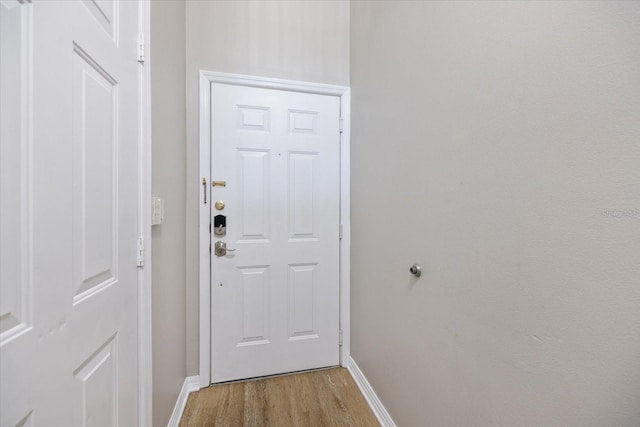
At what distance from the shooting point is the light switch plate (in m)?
1.07

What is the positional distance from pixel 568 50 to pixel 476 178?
0.37 m

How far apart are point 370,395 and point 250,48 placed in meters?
2.33

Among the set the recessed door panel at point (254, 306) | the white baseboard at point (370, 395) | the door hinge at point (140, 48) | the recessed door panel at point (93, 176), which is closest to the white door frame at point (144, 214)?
the door hinge at point (140, 48)

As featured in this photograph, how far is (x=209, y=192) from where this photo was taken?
1649 mm

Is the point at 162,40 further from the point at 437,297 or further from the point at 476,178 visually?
the point at 437,297

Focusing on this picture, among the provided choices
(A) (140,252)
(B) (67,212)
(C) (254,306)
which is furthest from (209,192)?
(B) (67,212)

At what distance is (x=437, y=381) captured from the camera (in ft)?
3.32

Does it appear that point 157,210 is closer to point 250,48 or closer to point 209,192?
point 209,192

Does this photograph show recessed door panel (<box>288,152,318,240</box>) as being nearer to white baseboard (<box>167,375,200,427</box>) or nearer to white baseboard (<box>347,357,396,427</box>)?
white baseboard (<box>347,357,396,427</box>)

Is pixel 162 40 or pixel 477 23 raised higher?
pixel 162 40

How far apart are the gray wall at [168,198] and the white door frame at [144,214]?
7 cm

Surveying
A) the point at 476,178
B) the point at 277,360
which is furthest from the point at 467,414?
the point at 277,360

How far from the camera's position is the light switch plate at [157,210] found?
3.52ft

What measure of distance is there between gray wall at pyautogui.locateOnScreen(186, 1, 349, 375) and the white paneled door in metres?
0.69
